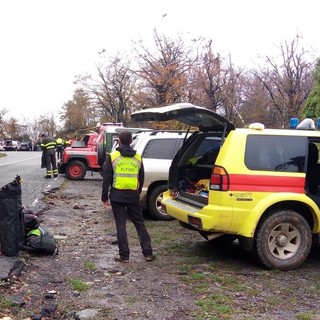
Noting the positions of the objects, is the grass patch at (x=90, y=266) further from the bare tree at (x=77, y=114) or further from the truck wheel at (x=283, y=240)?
the bare tree at (x=77, y=114)

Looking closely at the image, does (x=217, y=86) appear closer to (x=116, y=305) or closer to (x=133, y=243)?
(x=133, y=243)

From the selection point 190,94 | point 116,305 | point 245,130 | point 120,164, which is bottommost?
point 116,305

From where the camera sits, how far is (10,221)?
20.0ft

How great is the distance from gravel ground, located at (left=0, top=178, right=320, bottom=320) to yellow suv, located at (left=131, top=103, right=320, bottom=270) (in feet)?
1.21

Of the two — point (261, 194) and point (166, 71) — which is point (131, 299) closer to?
point (261, 194)

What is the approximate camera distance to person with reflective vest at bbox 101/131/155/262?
252 inches

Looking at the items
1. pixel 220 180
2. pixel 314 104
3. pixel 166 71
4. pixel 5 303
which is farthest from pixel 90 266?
pixel 166 71

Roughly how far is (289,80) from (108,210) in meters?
23.4

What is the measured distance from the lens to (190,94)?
99.2 feet

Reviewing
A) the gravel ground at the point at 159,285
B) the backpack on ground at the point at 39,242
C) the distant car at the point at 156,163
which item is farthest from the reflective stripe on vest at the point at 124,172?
the distant car at the point at 156,163

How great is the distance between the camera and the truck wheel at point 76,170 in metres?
19.0

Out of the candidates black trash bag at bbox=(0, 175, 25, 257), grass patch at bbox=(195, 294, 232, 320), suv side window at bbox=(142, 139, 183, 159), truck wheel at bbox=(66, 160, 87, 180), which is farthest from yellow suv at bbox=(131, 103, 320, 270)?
truck wheel at bbox=(66, 160, 87, 180)

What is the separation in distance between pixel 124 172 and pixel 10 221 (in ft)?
5.22

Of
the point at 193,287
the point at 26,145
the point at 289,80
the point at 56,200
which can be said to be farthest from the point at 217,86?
the point at 26,145
